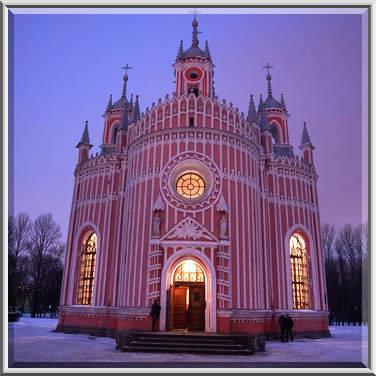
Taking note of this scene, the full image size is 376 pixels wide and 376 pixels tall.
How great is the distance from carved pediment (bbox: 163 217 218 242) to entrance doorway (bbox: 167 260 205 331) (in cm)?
121

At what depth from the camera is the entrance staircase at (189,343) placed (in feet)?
51.8

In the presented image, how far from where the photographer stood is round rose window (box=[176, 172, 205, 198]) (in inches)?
838

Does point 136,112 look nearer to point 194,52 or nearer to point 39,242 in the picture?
point 194,52

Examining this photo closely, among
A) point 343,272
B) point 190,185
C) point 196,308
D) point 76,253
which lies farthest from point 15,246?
point 343,272

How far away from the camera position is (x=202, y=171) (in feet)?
70.3

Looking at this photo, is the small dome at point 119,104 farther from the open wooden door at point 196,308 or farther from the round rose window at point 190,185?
the open wooden door at point 196,308

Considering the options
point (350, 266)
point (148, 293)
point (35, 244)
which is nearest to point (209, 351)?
point (148, 293)

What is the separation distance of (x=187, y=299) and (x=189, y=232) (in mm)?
3126

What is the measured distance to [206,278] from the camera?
19703 millimetres

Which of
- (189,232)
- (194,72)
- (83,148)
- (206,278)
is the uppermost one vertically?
(194,72)

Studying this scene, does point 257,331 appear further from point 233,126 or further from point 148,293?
point 233,126

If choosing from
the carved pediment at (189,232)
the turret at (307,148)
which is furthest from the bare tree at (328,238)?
the carved pediment at (189,232)

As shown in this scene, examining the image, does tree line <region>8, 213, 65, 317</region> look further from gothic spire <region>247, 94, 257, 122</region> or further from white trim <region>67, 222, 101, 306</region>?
gothic spire <region>247, 94, 257, 122</region>

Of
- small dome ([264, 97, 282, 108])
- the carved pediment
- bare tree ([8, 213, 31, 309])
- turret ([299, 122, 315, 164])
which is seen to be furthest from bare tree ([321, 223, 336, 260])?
bare tree ([8, 213, 31, 309])
